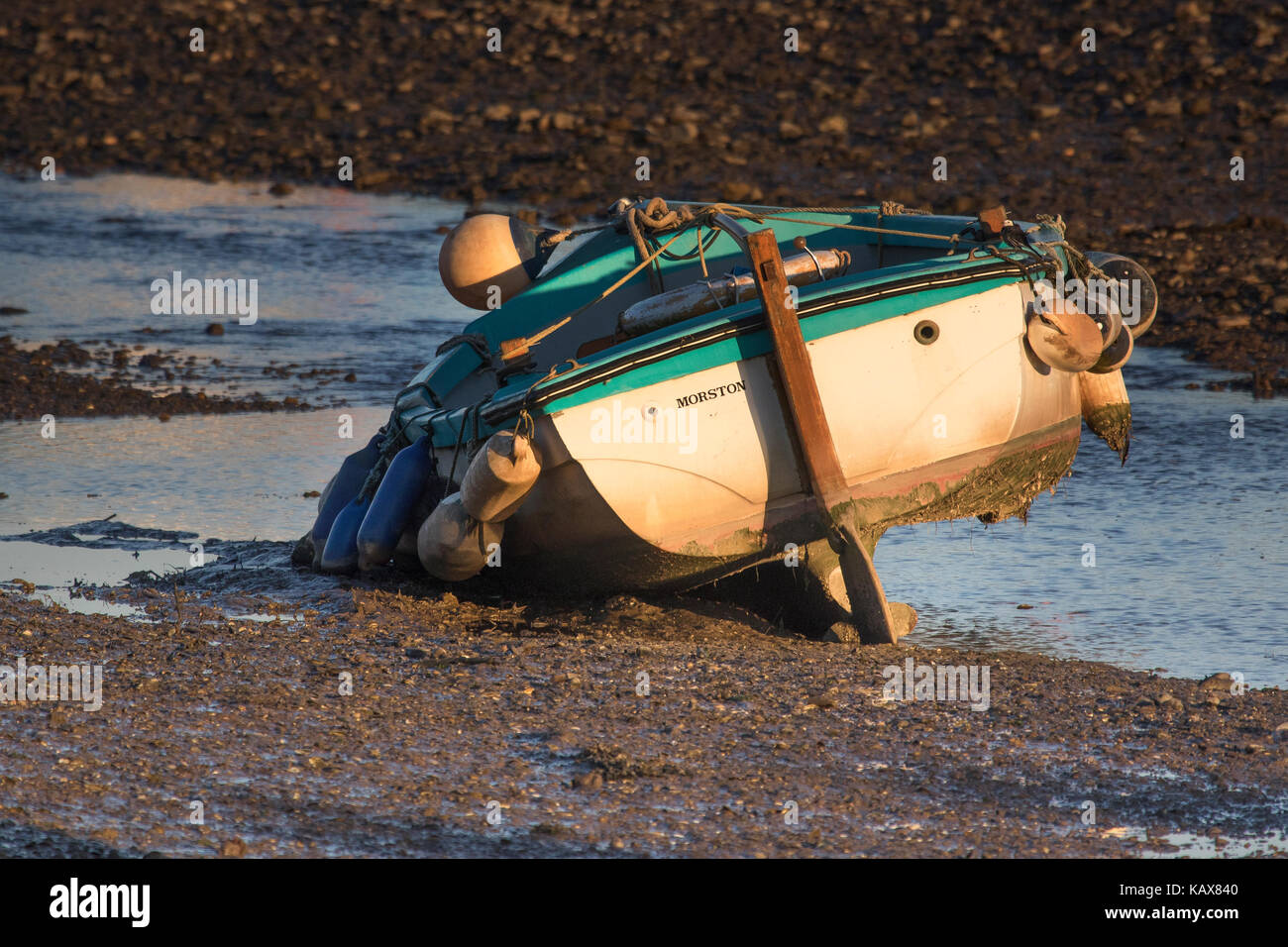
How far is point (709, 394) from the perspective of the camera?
26.5ft

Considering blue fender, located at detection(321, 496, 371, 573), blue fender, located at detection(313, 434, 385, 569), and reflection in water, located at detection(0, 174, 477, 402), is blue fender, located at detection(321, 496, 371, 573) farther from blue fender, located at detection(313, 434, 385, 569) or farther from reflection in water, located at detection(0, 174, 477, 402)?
reflection in water, located at detection(0, 174, 477, 402)

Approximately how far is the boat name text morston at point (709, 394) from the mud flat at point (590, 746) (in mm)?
1082

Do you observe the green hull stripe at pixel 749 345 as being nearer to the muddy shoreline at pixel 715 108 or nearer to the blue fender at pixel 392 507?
the blue fender at pixel 392 507

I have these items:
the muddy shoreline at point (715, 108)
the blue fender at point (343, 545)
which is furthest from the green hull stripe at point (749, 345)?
the muddy shoreline at point (715, 108)

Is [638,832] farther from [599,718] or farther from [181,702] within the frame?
[181,702]

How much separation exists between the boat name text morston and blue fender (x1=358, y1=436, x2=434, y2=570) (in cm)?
188

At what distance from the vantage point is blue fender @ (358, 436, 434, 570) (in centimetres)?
912

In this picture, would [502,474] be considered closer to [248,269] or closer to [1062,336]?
[1062,336]

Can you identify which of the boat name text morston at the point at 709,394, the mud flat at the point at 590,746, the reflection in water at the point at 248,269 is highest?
the reflection in water at the point at 248,269

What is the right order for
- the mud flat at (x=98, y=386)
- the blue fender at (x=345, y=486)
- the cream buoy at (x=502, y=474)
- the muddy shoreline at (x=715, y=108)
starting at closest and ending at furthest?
the cream buoy at (x=502, y=474) < the blue fender at (x=345, y=486) < the mud flat at (x=98, y=386) < the muddy shoreline at (x=715, y=108)

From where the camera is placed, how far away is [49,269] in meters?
18.6

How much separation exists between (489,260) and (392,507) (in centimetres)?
178

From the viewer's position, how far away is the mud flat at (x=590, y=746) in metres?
5.70

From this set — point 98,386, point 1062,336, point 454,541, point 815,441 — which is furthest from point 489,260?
point 98,386
